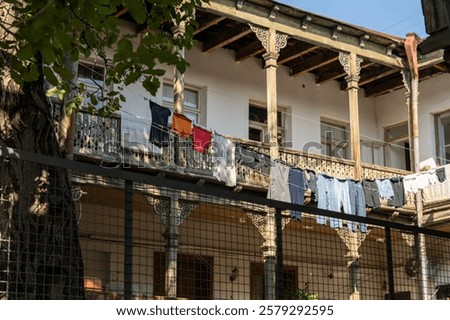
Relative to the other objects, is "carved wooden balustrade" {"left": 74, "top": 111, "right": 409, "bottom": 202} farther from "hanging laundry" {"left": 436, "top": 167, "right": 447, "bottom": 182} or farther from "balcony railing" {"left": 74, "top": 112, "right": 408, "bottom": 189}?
"hanging laundry" {"left": 436, "top": 167, "right": 447, "bottom": 182}

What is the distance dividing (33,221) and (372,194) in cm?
1504

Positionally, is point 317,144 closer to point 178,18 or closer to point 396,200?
point 396,200

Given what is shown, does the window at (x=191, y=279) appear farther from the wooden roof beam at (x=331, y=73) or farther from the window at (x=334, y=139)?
the wooden roof beam at (x=331, y=73)

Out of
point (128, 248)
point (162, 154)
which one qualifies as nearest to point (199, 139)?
point (162, 154)

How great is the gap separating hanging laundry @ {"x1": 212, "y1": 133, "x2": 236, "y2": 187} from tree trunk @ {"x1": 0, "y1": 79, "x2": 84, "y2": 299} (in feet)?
36.7

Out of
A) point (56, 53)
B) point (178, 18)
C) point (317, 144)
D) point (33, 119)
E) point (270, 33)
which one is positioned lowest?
point (33, 119)

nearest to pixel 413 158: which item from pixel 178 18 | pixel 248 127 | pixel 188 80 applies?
pixel 248 127

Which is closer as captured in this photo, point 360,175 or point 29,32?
point 29,32

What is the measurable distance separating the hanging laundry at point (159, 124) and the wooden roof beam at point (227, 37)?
13.5 feet

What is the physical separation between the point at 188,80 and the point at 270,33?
2486 millimetres

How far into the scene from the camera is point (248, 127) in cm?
2144

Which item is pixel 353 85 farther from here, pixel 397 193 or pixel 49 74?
pixel 49 74

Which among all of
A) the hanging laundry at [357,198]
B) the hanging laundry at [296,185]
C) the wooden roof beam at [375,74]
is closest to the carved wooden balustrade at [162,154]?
the hanging laundry at [296,185]

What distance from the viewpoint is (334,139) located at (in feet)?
77.0
